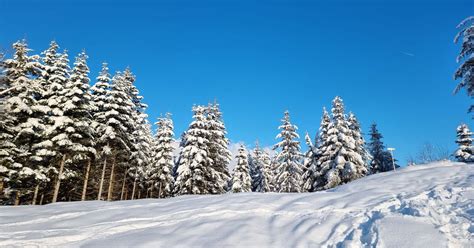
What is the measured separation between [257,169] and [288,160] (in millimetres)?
14801

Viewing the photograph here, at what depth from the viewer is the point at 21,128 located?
2159 centimetres

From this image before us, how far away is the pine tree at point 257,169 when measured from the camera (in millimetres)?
48013

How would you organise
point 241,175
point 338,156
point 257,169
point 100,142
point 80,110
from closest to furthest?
1. point 80,110
2. point 100,142
3. point 338,156
4. point 241,175
5. point 257,169

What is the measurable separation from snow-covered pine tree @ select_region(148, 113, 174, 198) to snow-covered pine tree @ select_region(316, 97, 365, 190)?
54.3 feet

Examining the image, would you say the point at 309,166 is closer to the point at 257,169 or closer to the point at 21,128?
the point at 257,169

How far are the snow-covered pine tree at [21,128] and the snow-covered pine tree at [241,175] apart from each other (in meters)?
22.0

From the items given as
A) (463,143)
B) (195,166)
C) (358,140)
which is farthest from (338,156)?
(463,143)

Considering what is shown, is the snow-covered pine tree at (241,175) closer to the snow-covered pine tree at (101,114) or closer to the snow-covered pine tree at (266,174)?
the snow-covered pine tree at (266,174)

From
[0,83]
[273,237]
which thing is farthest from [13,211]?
[273,237]

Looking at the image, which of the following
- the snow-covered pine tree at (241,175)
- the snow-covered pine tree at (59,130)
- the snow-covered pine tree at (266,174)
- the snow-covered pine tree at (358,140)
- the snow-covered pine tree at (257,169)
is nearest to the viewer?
the snow-covered pine tree at (59,130)

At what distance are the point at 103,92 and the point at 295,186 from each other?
2167cm

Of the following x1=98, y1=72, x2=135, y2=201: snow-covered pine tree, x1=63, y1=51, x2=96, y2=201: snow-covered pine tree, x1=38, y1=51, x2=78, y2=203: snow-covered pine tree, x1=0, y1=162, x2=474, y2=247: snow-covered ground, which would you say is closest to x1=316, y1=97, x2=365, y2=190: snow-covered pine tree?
x1=0, y1=162, x2=474, y2=247: snow-covered ground

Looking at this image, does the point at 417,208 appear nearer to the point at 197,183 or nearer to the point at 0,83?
the point at 0,83

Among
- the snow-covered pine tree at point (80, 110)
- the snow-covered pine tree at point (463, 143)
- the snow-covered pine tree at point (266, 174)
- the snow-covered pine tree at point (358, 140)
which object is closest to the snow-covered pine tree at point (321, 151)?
the snow-covered pine tree at point (358, 140)
